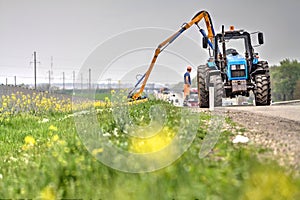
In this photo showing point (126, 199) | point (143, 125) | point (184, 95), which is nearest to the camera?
point (126, 199)

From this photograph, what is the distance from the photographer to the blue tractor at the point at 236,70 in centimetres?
1495

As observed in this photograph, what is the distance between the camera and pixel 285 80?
72.4 meters

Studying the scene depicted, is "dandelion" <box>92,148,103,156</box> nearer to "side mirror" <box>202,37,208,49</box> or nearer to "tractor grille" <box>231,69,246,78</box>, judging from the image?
"side mirror" <box>202,37,208,49</box>

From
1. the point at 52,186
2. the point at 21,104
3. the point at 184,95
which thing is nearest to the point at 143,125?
the point at 52,186

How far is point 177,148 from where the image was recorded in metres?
4.98

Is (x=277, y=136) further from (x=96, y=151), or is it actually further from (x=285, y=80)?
(x=285, y=80)

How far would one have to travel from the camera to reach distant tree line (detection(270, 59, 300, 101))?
71.6m

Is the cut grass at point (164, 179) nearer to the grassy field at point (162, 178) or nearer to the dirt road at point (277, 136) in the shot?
the grassy field at point (162, 178)

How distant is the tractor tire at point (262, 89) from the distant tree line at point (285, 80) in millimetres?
55707

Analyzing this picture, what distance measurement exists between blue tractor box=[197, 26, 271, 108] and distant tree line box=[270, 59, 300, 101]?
55.4 meters

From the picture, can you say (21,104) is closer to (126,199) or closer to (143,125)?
(143,125)

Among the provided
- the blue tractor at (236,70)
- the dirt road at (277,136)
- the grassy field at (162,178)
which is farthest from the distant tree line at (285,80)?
the grassy field at (162,178)

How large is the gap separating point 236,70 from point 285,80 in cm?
5926

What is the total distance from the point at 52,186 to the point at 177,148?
129 centimetres
